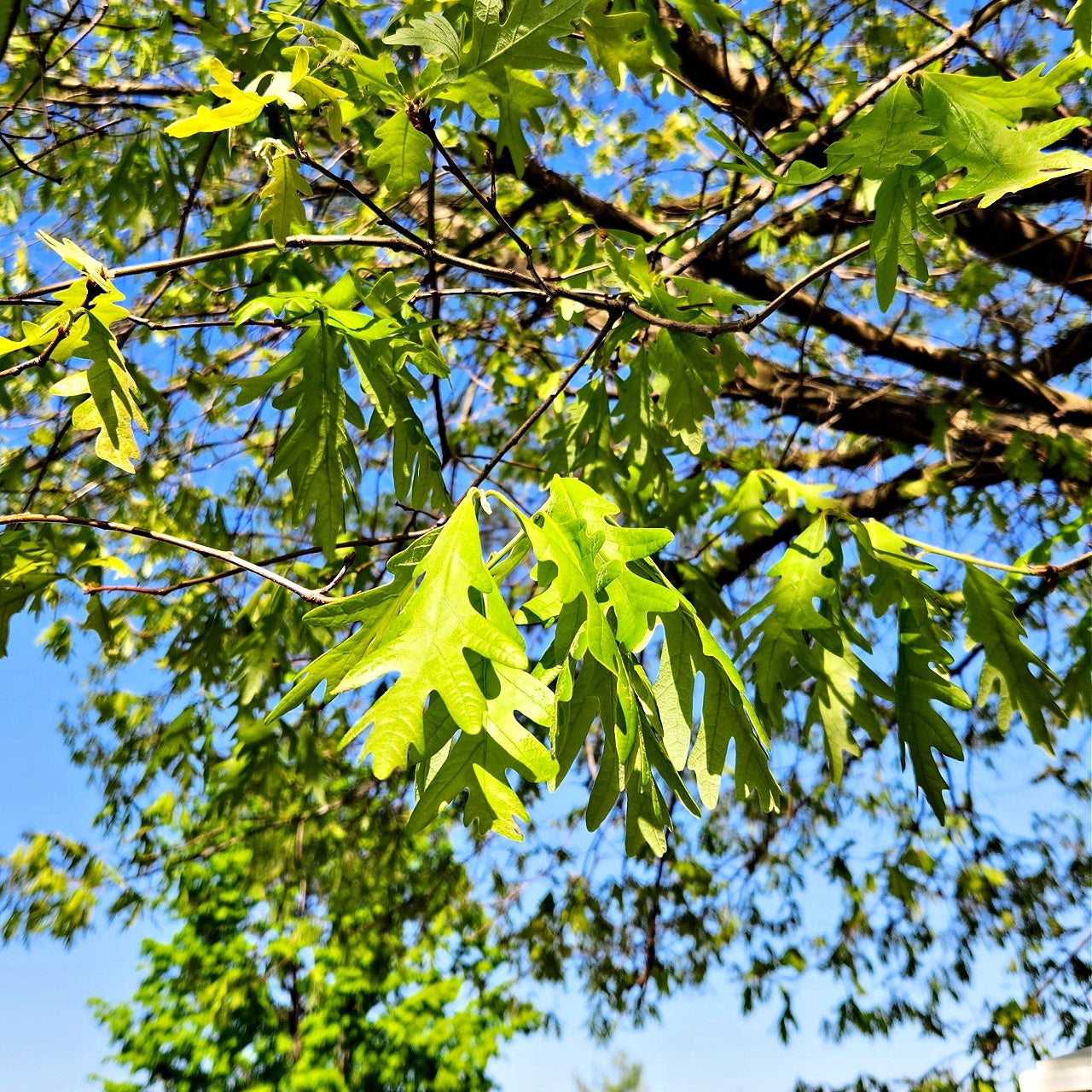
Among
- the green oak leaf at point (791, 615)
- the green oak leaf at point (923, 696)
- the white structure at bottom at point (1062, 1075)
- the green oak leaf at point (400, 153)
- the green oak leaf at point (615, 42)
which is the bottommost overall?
the white structure at bottom at point (1062, 1075)

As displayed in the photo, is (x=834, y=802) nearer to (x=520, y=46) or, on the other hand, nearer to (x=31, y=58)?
(x=520, y=46)

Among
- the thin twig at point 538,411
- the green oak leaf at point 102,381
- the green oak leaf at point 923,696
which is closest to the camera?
the green oak leaf at point 102,381

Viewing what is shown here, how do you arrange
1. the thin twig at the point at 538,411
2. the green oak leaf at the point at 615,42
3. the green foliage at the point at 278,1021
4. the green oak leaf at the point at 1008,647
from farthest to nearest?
the green foliage at the point at 278,1021 → the green oak leaf at the point at 1008,647 → the green oak leaf at the point at 615,42 → the thin twig at the point at 538,411

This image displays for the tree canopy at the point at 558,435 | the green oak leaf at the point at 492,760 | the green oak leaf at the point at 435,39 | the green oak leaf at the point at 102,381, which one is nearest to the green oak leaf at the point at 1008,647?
the tree canopy at the point at 558,435

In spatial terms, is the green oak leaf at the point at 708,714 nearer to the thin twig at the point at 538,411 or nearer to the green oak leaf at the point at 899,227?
the thin twig at the point at 538,411

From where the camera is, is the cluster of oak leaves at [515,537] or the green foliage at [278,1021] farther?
the green foliage at [278,1021]

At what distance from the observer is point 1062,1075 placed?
338 centimetres

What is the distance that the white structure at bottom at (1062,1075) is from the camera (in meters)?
3.26

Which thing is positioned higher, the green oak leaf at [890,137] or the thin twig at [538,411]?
the thin twig at [538,411]

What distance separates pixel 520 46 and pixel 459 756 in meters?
1.15

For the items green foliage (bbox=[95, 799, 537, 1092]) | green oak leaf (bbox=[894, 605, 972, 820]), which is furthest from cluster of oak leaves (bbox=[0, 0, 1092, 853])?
green foliage (bbox=[95, 799, 537, 1092])

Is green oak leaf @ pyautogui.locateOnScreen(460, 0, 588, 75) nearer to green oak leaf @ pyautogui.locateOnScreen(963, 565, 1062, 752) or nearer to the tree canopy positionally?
the tree canopy

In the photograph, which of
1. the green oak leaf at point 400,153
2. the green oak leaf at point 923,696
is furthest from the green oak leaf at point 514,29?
the green oak leaf at point 923,696

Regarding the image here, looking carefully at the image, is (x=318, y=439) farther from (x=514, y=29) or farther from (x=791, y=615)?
(x=791, y=615)
